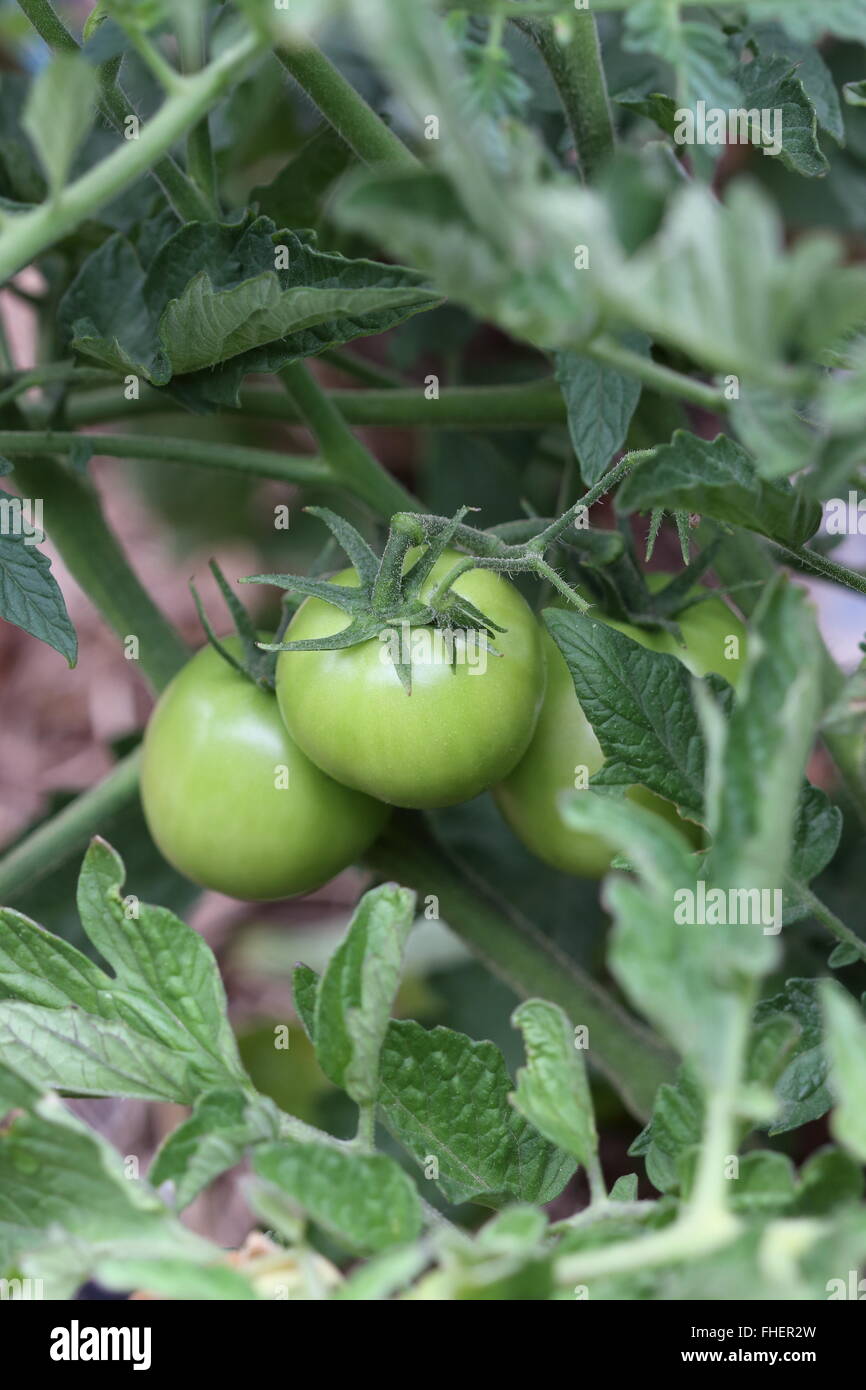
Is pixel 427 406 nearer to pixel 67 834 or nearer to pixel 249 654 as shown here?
pixel 249 654

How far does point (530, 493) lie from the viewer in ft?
3.16

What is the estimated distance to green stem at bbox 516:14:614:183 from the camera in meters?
0.47

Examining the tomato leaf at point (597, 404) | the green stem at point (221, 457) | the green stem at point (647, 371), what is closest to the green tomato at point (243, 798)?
the green stem at point (221, 457)

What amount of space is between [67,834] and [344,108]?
388 mm

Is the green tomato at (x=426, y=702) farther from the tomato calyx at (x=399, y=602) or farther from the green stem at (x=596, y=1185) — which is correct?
the green stem at (x=596, y=1185)

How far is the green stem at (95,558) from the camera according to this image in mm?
685

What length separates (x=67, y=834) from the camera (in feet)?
2.18

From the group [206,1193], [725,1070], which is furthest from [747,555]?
[206,1193]

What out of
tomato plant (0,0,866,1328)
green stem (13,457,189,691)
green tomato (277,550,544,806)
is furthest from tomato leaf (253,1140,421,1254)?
green stem (13,457,189,691)

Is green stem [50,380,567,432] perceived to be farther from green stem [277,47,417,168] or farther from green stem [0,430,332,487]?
green stem [277,47,417,168]

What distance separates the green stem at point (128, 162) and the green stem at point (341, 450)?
28 cm

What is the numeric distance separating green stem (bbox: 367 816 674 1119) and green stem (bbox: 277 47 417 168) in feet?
1.12

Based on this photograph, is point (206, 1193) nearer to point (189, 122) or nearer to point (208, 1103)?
point (208, 1103)
